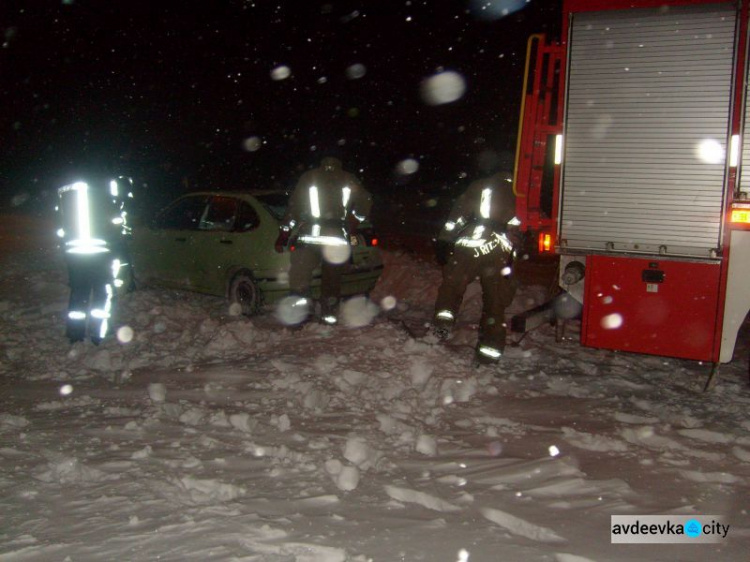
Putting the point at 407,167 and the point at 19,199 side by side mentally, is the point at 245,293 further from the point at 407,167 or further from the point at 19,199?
the point at 407,167

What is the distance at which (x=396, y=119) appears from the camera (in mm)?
39219

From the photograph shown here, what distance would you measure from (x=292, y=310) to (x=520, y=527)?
530 centimetres

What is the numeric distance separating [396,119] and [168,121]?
13.1 metres

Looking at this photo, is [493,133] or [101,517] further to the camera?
[493,133]

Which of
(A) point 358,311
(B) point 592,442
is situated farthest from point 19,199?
(B) point 592,442

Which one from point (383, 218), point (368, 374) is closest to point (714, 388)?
point (368, 374)

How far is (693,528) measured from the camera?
139 inches

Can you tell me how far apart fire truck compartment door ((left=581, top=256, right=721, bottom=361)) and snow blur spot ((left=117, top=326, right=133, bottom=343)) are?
168 inches

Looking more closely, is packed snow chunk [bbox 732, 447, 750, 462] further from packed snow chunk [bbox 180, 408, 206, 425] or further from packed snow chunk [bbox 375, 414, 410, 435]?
packed snow chunk [bbox 180, 408, 206, 425]

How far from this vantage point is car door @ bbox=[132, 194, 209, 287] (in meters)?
9.36

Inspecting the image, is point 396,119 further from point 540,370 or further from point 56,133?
point 540,370

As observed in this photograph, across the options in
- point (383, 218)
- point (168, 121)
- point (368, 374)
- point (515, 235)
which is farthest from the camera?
point (168, 121)

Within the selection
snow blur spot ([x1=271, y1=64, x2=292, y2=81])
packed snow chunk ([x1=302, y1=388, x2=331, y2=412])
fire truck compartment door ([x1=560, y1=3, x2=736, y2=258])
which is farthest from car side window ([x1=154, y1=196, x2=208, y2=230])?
snow blur spot ([x1=271, y1=64, x2=292, y2=81])

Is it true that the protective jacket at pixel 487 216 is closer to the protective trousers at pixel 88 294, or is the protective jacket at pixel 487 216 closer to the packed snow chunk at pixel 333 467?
the packed snow chunk at pixel 333 467
